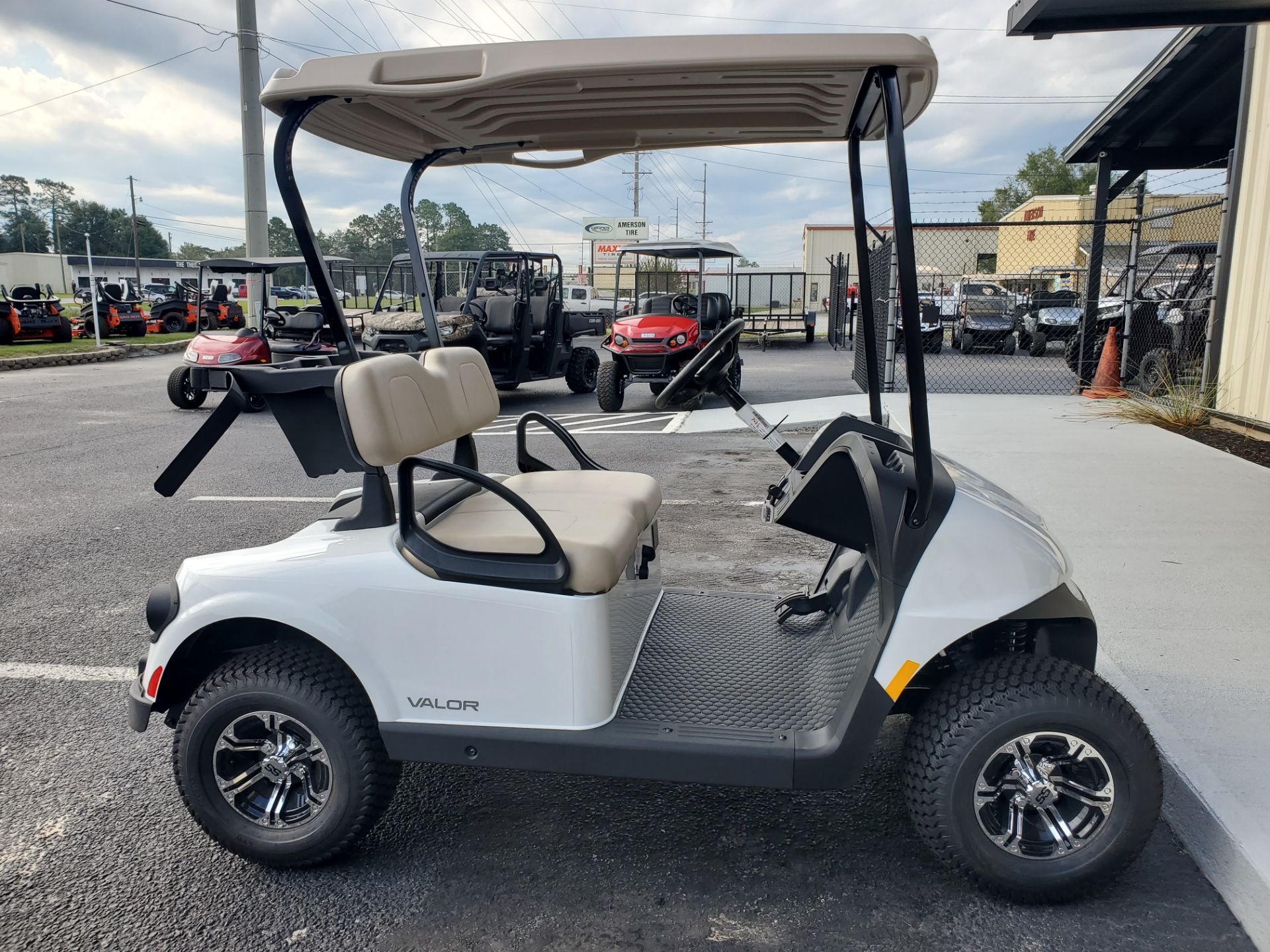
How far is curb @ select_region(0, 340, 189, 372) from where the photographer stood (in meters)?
16.2

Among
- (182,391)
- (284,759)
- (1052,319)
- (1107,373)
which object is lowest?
(284,759)

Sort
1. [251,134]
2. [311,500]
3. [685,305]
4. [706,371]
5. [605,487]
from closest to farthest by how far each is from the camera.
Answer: [706,371]
[605,487]
[311,500]
[685,305]
[251,134]

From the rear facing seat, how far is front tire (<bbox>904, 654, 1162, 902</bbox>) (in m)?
0.89

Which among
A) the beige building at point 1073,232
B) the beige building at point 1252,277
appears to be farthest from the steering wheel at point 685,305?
the beige building at point 1073,232

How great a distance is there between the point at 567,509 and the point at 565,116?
44.8 inches

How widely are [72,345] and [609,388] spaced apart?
581 inches

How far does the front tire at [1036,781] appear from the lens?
2055 mm

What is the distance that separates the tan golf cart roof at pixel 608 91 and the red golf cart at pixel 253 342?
822 centimetres

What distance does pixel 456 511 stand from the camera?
272cm

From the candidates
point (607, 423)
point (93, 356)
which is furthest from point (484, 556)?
point (93, 356)

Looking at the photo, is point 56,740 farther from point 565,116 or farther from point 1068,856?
point 1068,856

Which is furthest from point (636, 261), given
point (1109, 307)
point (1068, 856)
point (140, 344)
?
point (1068, 856)

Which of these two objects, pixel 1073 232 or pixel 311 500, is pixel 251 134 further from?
pixel 1073 232

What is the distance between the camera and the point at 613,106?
2498mm
